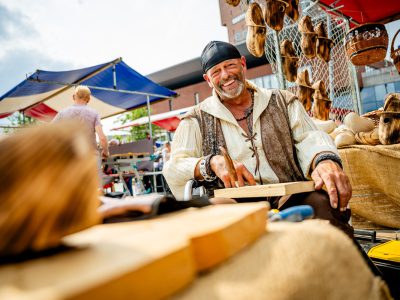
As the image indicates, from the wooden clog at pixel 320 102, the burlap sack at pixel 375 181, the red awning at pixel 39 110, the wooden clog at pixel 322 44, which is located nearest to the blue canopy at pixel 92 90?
the red awning at pixel 39 110

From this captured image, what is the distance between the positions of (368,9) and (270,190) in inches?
226

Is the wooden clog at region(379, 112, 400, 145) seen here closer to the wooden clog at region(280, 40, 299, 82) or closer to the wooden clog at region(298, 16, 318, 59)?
→ the wooden clog at region(280, 40, 299, 82)

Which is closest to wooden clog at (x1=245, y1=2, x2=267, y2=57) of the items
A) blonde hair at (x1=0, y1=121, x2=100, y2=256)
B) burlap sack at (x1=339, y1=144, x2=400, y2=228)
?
burlap sack at (x1=339, y1=144, x2=400, y2=228)

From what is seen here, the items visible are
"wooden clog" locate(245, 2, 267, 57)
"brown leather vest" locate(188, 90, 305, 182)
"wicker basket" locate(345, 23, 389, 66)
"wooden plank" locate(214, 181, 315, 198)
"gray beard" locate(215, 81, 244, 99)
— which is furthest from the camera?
"wicker basket" locate(345, 23, 389, 66)

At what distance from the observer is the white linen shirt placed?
168 cm

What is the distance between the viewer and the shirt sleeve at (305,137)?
151cm

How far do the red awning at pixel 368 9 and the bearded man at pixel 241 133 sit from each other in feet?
12.2

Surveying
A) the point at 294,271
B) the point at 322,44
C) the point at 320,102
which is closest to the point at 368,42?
the point at 322,44

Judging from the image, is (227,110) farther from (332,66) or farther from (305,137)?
(332,66)

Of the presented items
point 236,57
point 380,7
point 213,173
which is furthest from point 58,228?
point 380,7

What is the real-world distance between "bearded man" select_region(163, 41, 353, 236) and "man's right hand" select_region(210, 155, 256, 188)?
13mm

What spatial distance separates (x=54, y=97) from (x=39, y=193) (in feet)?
27.1

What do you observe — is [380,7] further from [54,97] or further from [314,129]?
[54,97]

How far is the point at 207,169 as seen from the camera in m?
1.50
